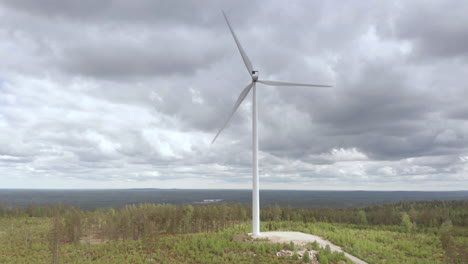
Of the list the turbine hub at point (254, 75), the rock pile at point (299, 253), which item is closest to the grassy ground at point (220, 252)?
the rock pile at point (299, 253)

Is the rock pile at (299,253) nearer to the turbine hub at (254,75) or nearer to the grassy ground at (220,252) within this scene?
the grassy ground at (220,252)

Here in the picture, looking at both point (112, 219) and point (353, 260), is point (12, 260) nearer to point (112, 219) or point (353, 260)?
point (112, 219)

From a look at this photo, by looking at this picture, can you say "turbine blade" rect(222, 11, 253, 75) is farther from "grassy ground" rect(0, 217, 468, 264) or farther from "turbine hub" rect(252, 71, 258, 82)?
"grassy ground" rect(0, 217, 468, 264)

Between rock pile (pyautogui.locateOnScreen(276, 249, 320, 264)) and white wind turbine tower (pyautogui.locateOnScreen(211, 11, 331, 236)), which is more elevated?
white wind turbine tower (pyautogui.locateOnScreen(211, 11, 331, 236))

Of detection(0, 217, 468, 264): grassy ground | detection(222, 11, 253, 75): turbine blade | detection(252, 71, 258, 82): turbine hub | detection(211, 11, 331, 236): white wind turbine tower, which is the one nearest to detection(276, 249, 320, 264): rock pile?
detection(0, 217, 468, 264): grassy ground

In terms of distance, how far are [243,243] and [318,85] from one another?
26311mm

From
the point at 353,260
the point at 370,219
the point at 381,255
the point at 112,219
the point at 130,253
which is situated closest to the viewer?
the point at 353,260

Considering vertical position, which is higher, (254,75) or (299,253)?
(254,75)

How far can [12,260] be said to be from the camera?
2026 inches

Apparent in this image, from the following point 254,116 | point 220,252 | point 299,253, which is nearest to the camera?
point 299,253

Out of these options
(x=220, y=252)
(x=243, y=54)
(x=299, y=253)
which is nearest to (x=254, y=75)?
(x=243, y=54)

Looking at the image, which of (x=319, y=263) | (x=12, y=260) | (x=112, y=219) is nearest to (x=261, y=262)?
(x=319, y=263)

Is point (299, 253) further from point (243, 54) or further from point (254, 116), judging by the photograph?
point (243, 54)

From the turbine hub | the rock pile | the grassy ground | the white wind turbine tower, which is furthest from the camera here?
the turbine hub
